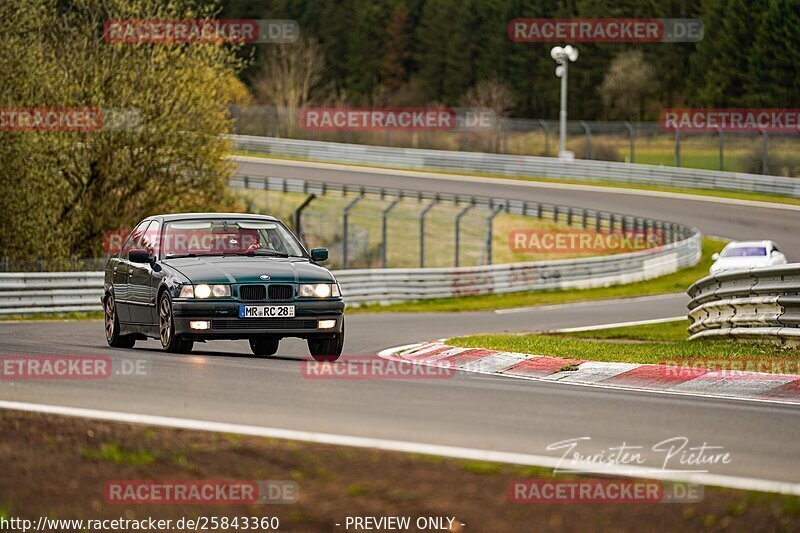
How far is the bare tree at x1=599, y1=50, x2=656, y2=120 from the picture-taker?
331ft

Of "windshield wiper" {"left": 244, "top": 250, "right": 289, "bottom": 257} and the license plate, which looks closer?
the license plate

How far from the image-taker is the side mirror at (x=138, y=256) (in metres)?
15.1

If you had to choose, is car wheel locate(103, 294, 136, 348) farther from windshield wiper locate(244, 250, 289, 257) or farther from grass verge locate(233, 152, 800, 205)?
grass verge locate(233, 152, 800, 205)

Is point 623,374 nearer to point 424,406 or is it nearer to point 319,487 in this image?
point 424,406

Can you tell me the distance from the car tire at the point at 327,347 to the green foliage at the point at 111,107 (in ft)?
58.5

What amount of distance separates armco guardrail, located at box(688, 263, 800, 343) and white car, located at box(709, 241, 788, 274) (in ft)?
48.0

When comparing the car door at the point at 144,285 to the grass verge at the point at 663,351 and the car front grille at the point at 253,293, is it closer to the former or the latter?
the car front grille at the point at 253,293

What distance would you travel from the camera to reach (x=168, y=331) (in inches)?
577

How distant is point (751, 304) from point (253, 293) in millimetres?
6116

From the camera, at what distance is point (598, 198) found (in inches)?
2227

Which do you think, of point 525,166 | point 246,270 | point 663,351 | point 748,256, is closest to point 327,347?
point 246,270

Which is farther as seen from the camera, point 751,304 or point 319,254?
point 751,304

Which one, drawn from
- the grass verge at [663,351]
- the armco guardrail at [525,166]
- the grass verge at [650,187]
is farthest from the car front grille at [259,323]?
the grass verge at [650,187]

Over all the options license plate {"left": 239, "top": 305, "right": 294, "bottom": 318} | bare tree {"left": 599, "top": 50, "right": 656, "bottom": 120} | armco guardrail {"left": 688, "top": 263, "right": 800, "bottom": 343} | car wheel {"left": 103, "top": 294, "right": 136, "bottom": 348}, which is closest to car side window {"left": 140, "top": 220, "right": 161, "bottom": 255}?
car wheel {"left": 103, "top": 294, "right": 136, "bottom": 348}
